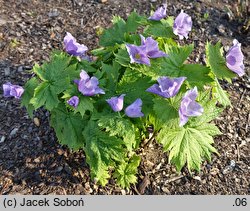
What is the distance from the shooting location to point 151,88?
7.74ft

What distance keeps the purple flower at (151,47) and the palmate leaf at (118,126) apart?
375mm

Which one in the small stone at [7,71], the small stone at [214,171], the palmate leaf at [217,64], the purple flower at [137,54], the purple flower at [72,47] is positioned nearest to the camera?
the purple flower at [137,54]

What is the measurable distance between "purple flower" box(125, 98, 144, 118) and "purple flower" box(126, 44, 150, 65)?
0.20 metres

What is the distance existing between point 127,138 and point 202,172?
972mm

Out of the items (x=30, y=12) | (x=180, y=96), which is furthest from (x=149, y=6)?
(x=180, y=96)

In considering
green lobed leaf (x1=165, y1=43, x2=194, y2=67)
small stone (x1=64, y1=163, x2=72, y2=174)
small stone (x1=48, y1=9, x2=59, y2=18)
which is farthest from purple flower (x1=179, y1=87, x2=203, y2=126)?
small stone (x1=48, y1=9, x2=59, y2=18)

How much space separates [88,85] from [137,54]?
1.00 feet

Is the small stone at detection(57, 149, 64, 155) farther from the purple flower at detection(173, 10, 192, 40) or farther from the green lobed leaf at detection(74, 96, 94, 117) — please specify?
the purple flower at detection(173, 10, 192, 40)

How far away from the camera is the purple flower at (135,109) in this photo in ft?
7.88

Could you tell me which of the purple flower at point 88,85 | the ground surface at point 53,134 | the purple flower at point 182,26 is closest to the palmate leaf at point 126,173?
the ground surface at point 53,134

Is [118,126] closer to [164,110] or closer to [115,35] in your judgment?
[164,110]

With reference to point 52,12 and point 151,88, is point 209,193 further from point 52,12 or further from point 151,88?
point 52,12

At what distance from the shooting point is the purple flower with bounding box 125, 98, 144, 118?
7.88 ft

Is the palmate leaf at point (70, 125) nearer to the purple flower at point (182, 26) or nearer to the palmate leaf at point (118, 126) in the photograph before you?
the palmate leaf at point (118, 126)
